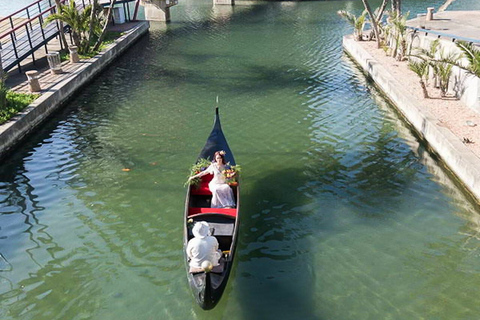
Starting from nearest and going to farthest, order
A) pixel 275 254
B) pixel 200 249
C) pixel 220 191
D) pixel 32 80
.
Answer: pixel 200 249 < pixel 275 254 < pixel 220 191 < pixel 32 80

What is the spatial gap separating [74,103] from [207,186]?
444 inches

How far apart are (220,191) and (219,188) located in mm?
76

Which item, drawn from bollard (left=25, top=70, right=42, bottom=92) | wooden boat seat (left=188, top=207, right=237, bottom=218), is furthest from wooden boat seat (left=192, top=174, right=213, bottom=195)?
bollard (left=25, top=70, right=42, bottom=92)

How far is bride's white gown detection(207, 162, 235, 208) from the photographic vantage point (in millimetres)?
9953

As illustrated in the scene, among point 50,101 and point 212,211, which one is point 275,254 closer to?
point 212,211

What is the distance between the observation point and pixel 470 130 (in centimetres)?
1343

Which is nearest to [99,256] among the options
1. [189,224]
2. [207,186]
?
[189,224]

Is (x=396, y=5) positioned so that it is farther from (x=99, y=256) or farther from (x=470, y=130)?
(x=99, y=256)

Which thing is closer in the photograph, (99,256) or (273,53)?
(99,256)

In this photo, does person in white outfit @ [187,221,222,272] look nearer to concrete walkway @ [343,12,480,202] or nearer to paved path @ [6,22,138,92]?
concrete walkway @ [343,12,480,202]

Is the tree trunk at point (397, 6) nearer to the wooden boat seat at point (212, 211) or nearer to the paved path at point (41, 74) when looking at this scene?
the paved path at point (41, 74)

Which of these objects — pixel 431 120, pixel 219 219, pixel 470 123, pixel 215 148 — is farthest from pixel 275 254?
pixel 470 123

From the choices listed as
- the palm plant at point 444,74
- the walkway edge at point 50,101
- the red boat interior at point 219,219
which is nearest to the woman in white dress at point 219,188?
the red boat interior at point 219,219

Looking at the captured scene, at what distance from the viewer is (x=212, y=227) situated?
877cm
